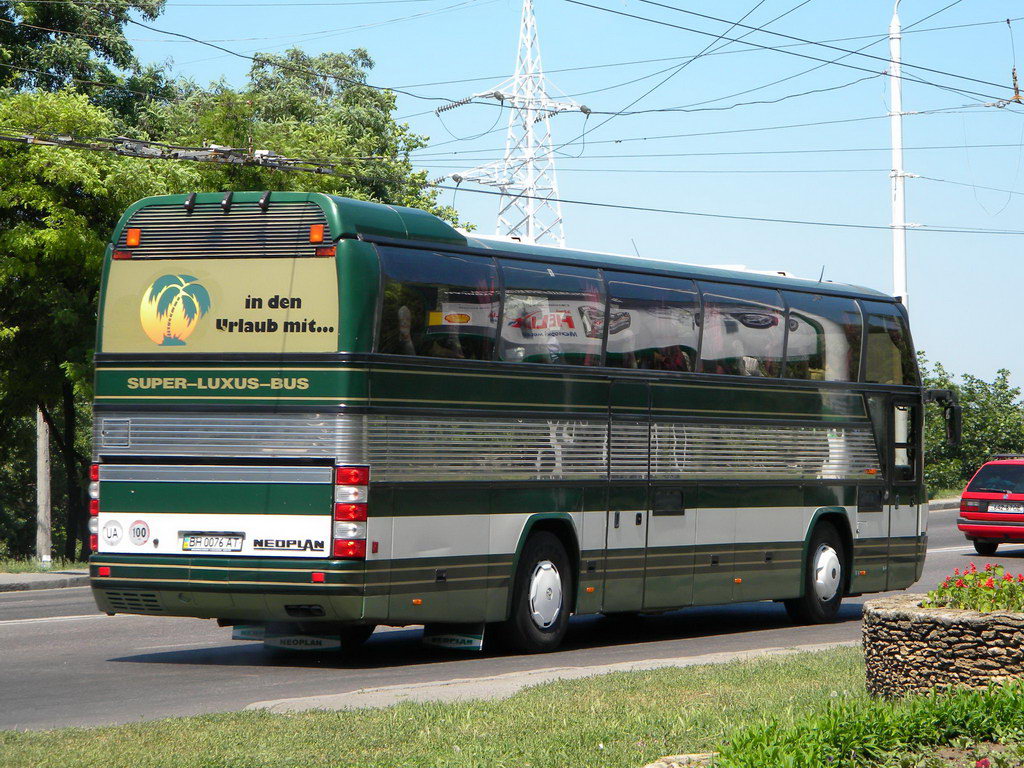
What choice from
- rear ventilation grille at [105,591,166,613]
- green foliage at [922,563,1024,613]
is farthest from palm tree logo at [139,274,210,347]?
green foliage at [922,563,1024,613]

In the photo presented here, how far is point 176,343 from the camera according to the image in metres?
12.8

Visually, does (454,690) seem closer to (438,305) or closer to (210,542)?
(210,542)

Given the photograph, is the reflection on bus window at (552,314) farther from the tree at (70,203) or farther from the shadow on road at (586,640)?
the tree at (70,203)

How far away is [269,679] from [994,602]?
5618 mm

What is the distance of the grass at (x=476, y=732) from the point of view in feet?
25.5

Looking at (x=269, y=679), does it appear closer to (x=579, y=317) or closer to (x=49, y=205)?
(x=579, y=317)

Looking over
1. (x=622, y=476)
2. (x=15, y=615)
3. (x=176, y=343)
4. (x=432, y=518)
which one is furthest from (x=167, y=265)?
(x=15, y=615)

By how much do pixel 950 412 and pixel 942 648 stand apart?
9543 millimetres

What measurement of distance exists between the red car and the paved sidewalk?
616 inches

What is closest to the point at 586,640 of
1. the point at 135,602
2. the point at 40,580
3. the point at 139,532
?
the point at 135,602

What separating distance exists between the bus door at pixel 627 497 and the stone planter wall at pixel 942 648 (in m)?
5.42

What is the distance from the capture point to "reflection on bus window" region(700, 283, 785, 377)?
1592cm

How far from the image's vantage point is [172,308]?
1284 centimetres

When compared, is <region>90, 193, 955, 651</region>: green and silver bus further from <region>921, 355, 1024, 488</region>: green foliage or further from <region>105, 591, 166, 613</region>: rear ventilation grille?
<region>921, 355, 1024, 488</region>: green foliage
